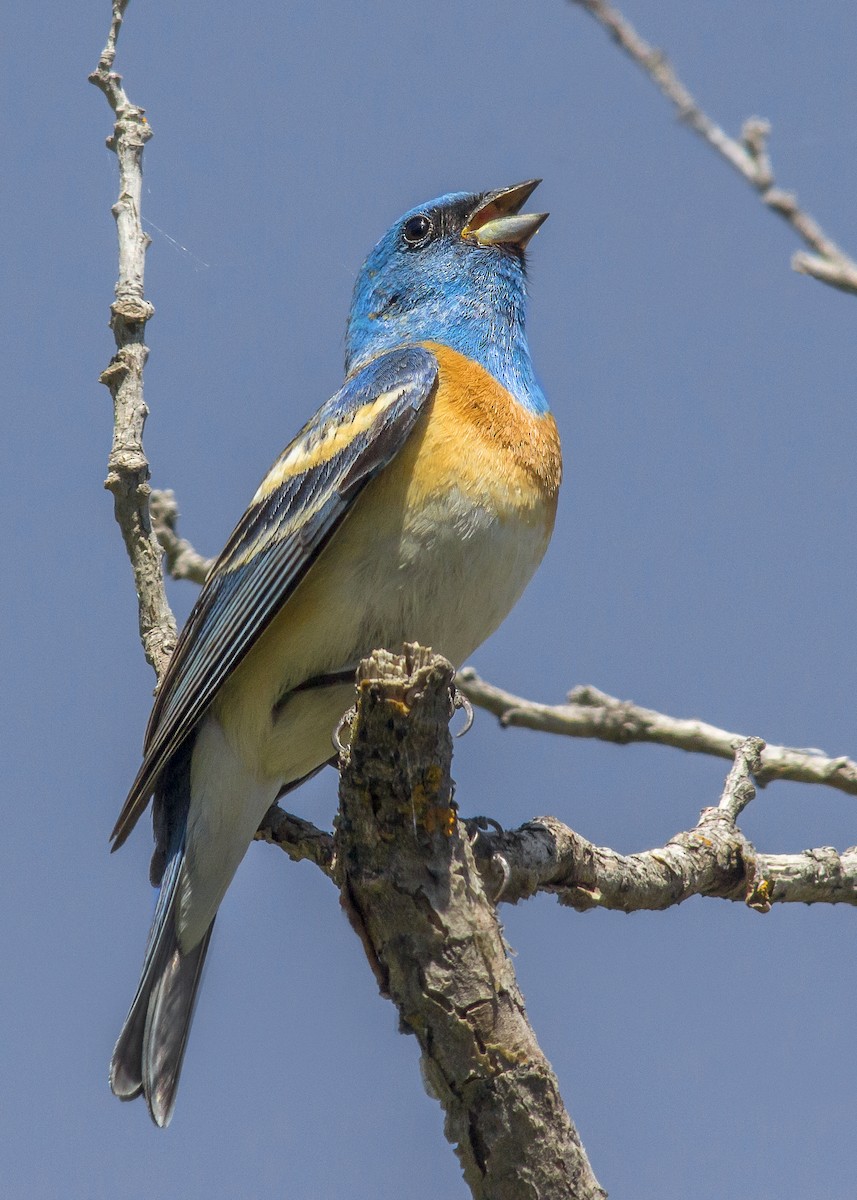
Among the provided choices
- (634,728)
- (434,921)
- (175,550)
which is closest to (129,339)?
(175,550)

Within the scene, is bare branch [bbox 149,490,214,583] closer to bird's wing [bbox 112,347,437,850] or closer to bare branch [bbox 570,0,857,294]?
bird's wing [bbox 112,347,437,850]

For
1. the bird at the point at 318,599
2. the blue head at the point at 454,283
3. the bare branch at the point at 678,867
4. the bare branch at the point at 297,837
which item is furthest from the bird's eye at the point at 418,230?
the bare branch at the point at 678,867

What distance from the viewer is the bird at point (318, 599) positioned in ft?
15.7

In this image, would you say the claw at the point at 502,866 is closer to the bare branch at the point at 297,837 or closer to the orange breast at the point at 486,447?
the bare branch at the point at 297,837

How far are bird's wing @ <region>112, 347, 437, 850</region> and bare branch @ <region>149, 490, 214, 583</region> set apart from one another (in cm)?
58

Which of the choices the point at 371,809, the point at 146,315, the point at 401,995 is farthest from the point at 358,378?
the point at 401,995

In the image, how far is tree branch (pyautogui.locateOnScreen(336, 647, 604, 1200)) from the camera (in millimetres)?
3244

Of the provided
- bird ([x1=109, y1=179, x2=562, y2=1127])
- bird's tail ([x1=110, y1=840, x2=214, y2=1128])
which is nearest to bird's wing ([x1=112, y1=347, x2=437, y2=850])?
bird ([x1=109, y1=179, x2=562, y2=1127])

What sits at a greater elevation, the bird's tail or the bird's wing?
the bird's wing

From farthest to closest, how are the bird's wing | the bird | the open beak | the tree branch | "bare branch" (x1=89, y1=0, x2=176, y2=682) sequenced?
the open beak → "bare branch" (x1=89, y1=0, x2=176, y2=682) → the bird's wing → the bird → the tree branch

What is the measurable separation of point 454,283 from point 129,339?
1677 mm

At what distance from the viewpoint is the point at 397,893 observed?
3.39m

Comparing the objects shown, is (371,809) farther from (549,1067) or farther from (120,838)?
(120,838)

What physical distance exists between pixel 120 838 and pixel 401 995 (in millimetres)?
1960
